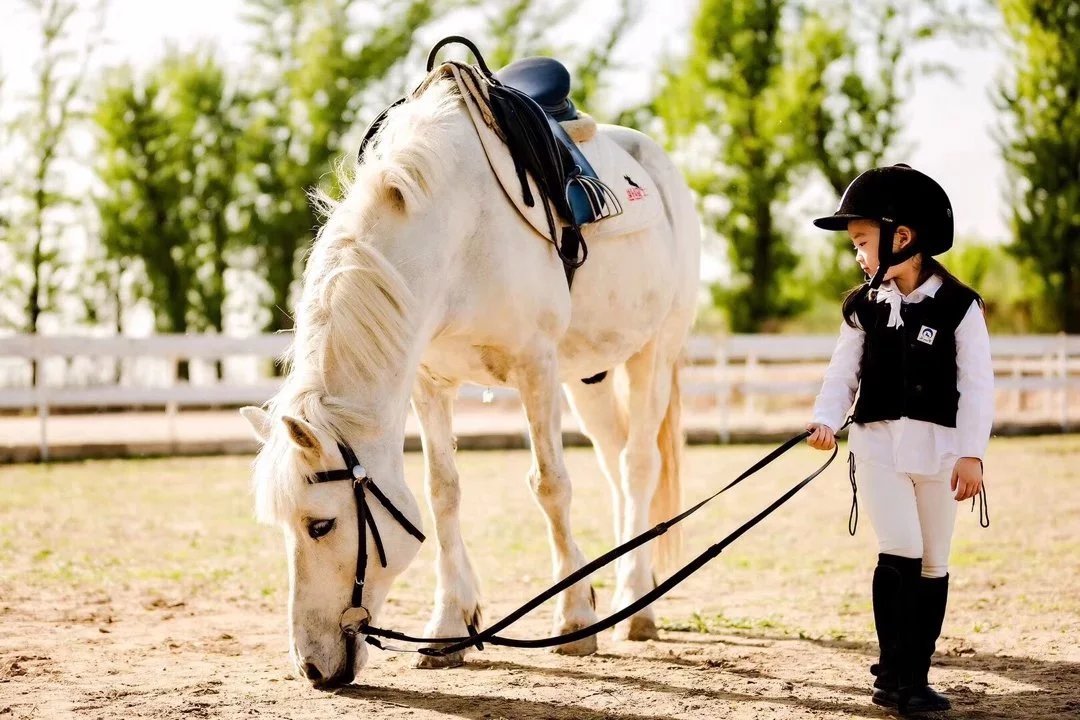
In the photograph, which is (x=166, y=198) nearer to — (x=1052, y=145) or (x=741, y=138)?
(x=741, y=138)

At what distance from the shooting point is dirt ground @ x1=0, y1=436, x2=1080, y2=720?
12.1 feet

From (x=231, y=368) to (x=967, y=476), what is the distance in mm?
20905

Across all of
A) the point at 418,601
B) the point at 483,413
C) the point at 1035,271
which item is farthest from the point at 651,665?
the point at 1035,271

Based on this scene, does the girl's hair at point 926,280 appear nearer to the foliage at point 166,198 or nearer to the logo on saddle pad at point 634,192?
the logo on saddle pad at point 634,192

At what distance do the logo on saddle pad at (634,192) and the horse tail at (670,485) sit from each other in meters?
1.04

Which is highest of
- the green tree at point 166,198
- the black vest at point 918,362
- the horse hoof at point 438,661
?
the green tree at point 166,198

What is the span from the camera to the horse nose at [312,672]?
3.54 m

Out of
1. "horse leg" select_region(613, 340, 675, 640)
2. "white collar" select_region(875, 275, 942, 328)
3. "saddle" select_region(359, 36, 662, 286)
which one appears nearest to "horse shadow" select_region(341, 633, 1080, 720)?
"horse leg" select_region(613, 340, 675, 640)

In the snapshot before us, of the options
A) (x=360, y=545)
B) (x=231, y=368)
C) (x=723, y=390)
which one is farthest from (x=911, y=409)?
(x=231, y=368)

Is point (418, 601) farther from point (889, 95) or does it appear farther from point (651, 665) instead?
point (889, 95)

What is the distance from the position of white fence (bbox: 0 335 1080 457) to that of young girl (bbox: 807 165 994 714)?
952cm

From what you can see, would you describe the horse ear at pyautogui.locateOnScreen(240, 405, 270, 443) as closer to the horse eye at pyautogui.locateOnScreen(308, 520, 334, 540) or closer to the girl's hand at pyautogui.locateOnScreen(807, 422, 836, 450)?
the horse eye at pyautogui.locateOnScreen(308, 520, 334, 540)

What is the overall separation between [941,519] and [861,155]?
74.2ft

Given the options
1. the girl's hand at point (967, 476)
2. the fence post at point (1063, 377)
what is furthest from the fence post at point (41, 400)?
the fence post at point (1063, 377)
